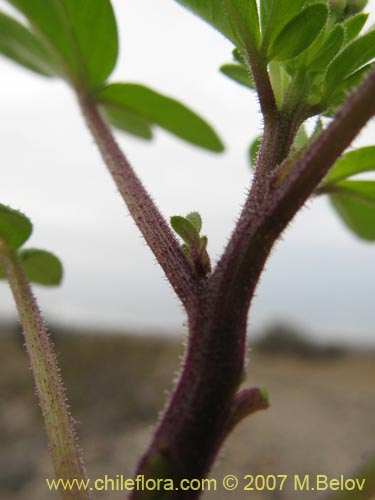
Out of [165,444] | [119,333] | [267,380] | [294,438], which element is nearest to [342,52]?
[165,444]

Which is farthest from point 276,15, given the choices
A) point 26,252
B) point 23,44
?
point 23,44

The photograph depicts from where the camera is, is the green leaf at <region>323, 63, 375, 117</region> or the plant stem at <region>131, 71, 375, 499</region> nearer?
the plant stem at <region>131, 71, 375, 499</region>

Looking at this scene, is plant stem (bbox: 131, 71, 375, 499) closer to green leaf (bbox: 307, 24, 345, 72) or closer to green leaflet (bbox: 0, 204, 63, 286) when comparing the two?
green leaf (bbox: 307, 24, 345, 72)

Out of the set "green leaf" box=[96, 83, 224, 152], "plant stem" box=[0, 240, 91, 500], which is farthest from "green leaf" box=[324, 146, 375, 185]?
"plant stem" box=[0, 240, 91, 500]

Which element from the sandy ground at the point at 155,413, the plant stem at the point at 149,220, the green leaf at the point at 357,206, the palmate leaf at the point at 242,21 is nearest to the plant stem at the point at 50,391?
the plant stem at the point at 149,220

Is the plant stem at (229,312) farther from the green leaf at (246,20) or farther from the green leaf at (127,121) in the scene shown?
the green leaf at (127,121)

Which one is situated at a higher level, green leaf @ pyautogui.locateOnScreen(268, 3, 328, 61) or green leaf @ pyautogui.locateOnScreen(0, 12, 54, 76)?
green leaf @ pyautogui.locateOnScreen(0, 12, 54, 76)
